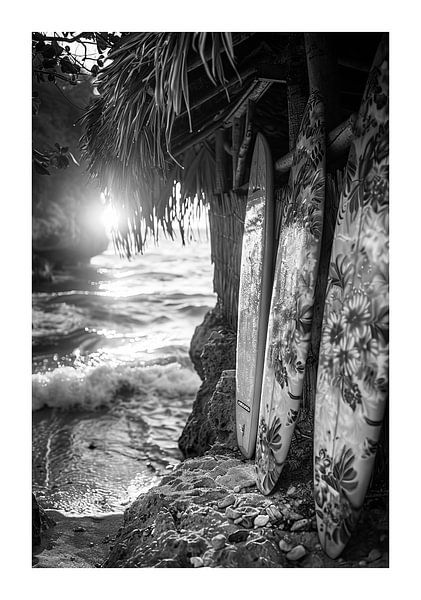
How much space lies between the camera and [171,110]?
235 cm

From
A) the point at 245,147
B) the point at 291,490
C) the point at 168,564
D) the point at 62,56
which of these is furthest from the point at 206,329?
the point at 168,564

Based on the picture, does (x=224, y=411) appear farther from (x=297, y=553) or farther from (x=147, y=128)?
(x=147, y=128)

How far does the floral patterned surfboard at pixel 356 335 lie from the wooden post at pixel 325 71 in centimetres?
43

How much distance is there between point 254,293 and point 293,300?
0.55 metres

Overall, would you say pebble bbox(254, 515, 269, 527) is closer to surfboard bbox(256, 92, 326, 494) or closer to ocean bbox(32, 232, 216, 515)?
surfboard bbox(256, 92, 326, 494)

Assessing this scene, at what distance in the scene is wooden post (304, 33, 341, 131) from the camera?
80.9 inches

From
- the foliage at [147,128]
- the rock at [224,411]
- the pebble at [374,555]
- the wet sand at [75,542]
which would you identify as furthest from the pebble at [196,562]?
the foliage at [147,128]

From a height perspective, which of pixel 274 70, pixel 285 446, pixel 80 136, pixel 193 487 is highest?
pixel 274 70

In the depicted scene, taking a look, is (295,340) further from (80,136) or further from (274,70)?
(80,136)

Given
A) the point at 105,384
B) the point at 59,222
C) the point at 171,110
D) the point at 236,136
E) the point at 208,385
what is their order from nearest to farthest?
the point at 171,110
the point at 236,136
the point at 208,385
the point at 105,384
the point at 59,222

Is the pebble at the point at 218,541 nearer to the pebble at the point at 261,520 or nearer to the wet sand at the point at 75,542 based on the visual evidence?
the pebble at the point at 261,520
